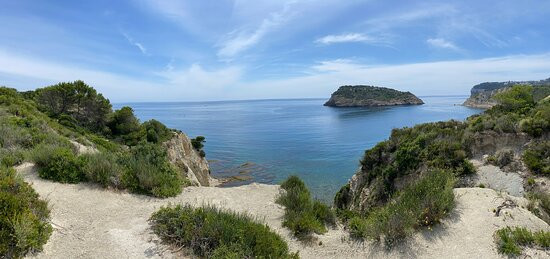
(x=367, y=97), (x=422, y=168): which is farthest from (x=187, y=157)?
(x=367, y=97)

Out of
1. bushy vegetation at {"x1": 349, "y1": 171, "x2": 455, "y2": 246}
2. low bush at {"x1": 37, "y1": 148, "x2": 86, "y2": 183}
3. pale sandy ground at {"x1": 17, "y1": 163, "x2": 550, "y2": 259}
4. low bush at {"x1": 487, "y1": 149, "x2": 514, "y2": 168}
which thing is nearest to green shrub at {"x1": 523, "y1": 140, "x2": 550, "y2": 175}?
low bush at {"x1": 487, "y1": 149, "x2": 514, "y2": 168}

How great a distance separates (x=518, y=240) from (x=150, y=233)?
25.6ft

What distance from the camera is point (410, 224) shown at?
6.86 meters

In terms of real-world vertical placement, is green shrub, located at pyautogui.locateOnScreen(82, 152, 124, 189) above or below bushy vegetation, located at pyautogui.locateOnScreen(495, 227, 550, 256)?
above

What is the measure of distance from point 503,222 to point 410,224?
91.7 inches

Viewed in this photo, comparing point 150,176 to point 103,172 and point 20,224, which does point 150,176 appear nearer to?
point 103,172

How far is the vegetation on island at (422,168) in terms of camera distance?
7238 millimetres

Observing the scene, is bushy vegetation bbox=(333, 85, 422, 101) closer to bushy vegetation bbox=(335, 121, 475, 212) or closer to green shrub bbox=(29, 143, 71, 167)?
bushy vegetation bbox=(335, 121, 475, 212)

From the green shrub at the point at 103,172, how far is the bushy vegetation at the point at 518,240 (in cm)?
982

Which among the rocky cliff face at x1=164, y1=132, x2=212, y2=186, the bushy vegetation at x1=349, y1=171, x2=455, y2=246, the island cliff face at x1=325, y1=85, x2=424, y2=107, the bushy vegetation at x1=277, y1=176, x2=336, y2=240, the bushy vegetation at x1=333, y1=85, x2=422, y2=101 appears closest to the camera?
the bushy vegetation at x1=349, y1=171, x2=455, y2=246

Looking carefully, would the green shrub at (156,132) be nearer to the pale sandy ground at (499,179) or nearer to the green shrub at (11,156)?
the green shrub at (11,156)

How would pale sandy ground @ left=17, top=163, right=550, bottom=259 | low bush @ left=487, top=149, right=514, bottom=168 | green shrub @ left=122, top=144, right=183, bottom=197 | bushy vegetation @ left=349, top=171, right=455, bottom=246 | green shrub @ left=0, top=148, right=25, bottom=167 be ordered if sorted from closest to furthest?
pale sandy ground @ left=17, top=163, right=550, bottom=259 < bushy vegetation @ left=349, top=171, right=455, bottom=246 < green shrub @ left=122, top=144, right=183, bottom=197 < green shrub @ left=0, top=148, right=25, bottom=167 < low bush @ left=487, top=149, right=514, bottom=168

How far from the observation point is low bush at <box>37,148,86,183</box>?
359 inches

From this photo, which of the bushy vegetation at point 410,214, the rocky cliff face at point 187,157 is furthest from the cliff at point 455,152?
the rocky cliff face at point 187,157
